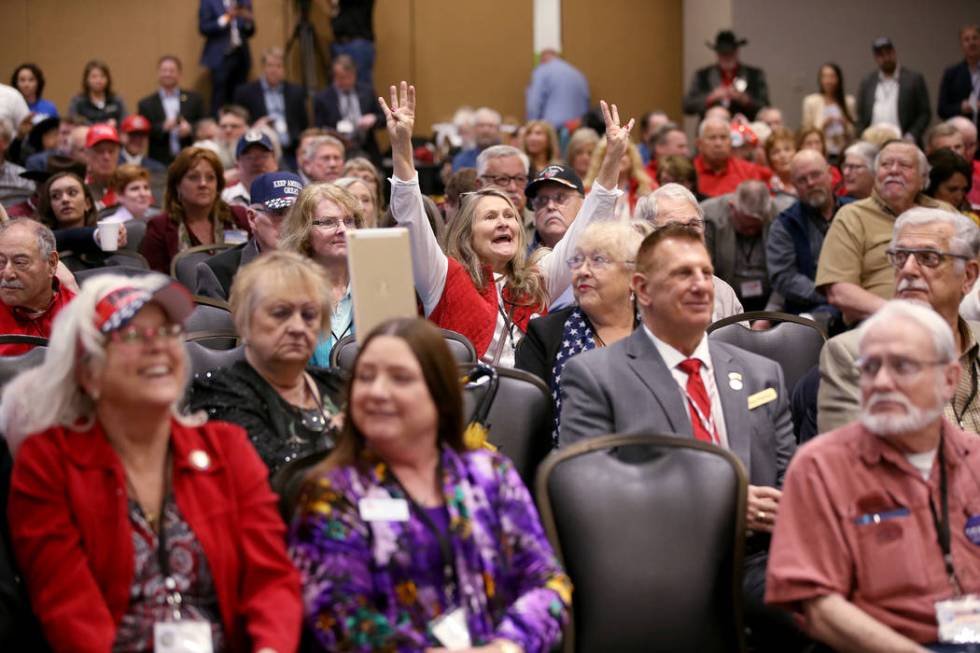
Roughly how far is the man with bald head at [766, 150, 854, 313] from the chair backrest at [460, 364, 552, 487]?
3.17 metres

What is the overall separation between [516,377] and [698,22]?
10.5m

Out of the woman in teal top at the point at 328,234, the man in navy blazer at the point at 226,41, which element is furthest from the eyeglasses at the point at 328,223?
the man in navy blazer at the point at 226,41

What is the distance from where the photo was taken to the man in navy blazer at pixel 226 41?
11539mm

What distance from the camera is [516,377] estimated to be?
11.0ft

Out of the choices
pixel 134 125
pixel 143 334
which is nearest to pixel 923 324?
pixel 143 334

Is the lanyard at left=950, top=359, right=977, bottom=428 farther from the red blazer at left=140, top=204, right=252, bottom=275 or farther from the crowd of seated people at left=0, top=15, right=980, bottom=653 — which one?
the red blazer at left=140, top=204, right=252, bottom=275

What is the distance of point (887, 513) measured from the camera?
2619 mm

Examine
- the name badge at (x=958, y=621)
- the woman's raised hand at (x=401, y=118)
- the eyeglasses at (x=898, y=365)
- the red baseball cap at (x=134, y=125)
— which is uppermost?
the red baseball cap at (x=134, y=125)

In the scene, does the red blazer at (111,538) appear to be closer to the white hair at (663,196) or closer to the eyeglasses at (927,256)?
the eyeglasses at (927,256)

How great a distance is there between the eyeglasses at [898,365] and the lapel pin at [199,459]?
137 cm

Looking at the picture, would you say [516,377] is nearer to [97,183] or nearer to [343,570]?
[343,570]

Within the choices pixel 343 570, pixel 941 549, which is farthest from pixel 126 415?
pixel 941 549

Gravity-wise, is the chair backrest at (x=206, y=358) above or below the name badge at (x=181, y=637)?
above

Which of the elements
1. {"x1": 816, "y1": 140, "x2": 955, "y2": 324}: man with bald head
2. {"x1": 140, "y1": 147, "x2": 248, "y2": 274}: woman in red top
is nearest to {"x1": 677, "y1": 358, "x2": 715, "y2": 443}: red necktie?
{"x1": 816, "y1": 140, "x2": 955, "y2": 324}: man with bald head
